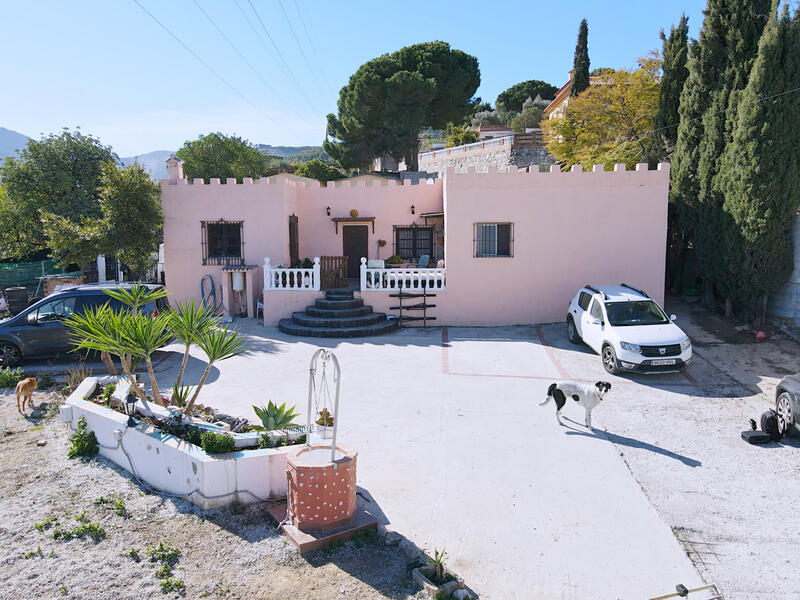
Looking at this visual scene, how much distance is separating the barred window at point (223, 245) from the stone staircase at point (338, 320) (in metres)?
3.20

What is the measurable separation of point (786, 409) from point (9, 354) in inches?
550

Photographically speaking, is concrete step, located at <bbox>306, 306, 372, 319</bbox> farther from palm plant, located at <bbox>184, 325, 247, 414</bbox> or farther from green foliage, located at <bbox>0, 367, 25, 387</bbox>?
palm plant, located at <bbox>184, 325, 247, 414</bbox>

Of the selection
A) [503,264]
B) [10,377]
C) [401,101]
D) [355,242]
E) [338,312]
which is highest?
[401,101]

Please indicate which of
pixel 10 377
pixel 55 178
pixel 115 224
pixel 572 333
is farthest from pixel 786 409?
pixel 55 178

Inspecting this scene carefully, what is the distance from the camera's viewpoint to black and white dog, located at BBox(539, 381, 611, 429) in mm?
7781

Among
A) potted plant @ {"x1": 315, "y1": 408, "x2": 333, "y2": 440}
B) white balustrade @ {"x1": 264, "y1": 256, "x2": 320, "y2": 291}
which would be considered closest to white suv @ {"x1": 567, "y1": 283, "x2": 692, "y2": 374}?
potted plant @ {"x1": 315, "y1": 408, "x2": 333, "y2": 440}

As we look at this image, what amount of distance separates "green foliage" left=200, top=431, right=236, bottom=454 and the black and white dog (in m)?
4.68

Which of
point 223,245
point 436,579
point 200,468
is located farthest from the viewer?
point 223,245

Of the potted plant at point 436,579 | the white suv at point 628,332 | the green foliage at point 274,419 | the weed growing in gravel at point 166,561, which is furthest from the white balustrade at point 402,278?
the potted plant at point 436,579

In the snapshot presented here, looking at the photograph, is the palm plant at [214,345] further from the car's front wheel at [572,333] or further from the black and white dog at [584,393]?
the car's front wheel at [572,333]

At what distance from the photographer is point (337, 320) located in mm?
14352

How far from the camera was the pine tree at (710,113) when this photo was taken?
13836 millimetres

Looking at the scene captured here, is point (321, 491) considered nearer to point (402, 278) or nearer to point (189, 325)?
point (189, 325)

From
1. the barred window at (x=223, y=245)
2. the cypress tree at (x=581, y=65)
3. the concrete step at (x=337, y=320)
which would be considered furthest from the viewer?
the cypress tree at (x=581, y=65)
